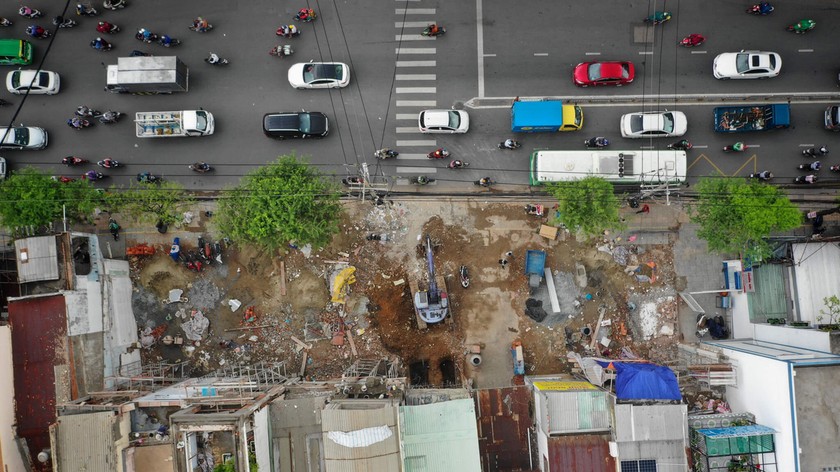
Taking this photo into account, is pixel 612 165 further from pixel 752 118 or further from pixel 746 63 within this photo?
pixel 746 63

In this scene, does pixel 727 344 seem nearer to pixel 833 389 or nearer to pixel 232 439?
pixel 833 389

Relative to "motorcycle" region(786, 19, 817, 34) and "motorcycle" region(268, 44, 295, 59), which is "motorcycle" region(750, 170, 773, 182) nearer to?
"motorcycle" region(786, 19, 817, 34)

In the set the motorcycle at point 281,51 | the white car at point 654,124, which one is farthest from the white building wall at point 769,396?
the motorcycle at point 281,51

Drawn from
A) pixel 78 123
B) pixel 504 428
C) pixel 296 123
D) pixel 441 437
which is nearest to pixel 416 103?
pixel 296 123

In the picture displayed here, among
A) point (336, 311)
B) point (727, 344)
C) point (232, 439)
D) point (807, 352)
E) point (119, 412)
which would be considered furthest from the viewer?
point (336, 311)

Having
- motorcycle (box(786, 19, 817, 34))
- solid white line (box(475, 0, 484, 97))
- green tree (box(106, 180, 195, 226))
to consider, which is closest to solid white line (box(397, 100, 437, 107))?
solid white line (box(475, 0, 484, 97))

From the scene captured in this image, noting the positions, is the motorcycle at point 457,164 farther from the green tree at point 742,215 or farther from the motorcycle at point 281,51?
the green tree at point 742,215

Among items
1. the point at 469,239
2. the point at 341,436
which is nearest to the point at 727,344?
the point at 469,239
